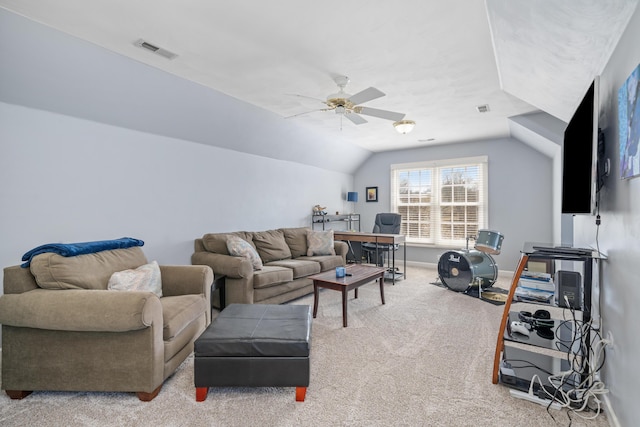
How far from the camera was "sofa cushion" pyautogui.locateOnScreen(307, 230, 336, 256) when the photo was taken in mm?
4969

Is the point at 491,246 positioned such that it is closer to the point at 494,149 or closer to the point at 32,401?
the point at 494,149

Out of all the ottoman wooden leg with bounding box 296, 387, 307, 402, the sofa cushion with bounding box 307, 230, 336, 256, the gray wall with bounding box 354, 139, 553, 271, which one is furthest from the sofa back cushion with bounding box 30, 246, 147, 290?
the gray wall with bounding box 354, 139, 553, 271

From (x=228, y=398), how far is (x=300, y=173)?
4488 millimetres

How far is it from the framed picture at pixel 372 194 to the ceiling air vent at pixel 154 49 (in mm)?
5250

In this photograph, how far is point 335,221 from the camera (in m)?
6.91

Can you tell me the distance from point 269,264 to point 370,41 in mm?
3000

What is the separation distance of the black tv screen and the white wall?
3.95 meters

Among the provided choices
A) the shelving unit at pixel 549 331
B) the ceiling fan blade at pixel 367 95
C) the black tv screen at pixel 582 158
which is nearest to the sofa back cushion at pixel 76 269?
the ceiling fan blade at pixel 367 95

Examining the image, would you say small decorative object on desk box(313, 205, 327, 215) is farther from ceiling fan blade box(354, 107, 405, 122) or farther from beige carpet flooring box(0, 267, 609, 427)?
beige carpet flooring box(0, 267, 609, 427)

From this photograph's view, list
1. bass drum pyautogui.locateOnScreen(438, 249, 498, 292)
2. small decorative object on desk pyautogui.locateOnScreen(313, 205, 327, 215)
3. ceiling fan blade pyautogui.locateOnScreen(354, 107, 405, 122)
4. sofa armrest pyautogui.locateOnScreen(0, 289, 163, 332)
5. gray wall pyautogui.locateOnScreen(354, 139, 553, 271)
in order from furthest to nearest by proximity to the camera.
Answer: small decorative object on desk pyautogui.locateOnScreen(313, 205, 327, 215)
gray wall pyautogui.locateOnScreen(354, 139, 553, 271)
bass drum pyautogui.locateOnScreen(438, 249, 498, 292)
ceiling fan blade pyautogui.locateOnScreen(354, 107, 405, 122)
sofa armrest pyautogui.locateOnScreen(0, 289, 163, 332)

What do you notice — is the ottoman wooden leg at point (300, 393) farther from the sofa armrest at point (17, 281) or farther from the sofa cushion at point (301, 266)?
the sofa cushion at point (301, 266)

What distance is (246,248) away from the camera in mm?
3846

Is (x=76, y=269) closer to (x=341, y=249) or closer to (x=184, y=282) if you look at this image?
(x=184, y=282)

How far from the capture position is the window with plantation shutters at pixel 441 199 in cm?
605
